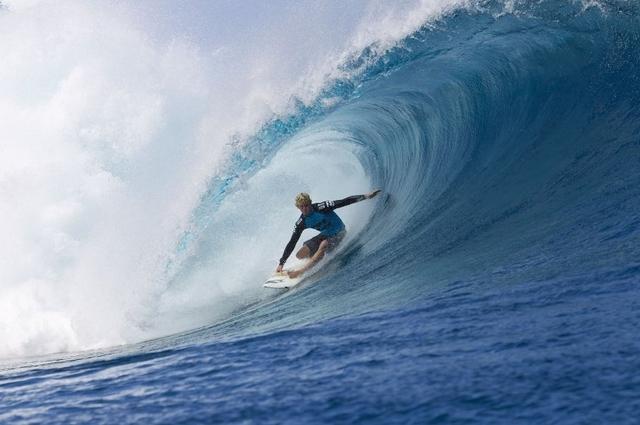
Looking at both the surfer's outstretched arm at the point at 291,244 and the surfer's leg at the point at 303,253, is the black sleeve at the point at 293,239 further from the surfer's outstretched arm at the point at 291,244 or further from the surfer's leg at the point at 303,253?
the surfer's leg at the point at 303,253

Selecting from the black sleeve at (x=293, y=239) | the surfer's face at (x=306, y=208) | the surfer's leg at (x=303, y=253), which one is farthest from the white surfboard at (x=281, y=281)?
the surfer's face at (x=306, y=208)

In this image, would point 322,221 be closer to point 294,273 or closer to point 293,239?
point 293,239

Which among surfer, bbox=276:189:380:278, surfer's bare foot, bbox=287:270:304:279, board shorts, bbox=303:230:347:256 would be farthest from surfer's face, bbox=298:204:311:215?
surfer's bare foot, bbox=287:270:304:279

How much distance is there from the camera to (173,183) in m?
13.2

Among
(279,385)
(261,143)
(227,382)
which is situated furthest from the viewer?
(261,143)

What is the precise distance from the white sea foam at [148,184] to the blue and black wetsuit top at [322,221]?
1197mm

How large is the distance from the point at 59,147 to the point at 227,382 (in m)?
14.0

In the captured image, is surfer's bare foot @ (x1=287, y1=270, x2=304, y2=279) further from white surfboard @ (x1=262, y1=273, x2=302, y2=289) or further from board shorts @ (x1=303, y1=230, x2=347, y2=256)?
board shorts @ (x1=303, y1=230, x2=347, y2=256)

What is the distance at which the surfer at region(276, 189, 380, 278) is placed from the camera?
989 cm

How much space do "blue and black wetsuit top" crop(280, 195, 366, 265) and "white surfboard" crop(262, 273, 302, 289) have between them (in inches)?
8.3

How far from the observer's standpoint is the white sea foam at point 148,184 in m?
10.6

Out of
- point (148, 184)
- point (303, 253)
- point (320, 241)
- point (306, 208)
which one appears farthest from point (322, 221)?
point (148, 184)

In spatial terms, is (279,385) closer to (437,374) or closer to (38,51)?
(437,374)

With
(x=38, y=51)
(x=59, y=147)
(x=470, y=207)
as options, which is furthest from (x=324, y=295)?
(x=38, y=51)
